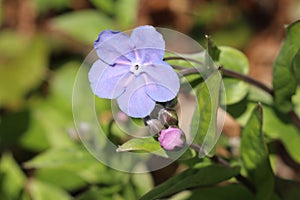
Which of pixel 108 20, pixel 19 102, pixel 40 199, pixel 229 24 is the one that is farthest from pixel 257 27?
pixel 40 199

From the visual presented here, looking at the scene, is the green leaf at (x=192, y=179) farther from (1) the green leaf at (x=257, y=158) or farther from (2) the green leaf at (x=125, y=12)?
(2) the green leaf at (x=125, y=12)

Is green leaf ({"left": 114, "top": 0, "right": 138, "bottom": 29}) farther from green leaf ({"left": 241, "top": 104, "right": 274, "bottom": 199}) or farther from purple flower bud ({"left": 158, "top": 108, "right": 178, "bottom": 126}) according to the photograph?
purple flower bud ({"left": 158, "top": 108, "right": 178, "bottom": 126})

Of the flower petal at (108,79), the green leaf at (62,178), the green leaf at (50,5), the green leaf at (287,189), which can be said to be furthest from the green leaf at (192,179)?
the green leaf at (50,5)

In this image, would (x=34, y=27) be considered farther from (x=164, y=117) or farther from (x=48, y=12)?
(x=164, y=117)

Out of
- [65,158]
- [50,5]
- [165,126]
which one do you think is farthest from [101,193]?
[50,5]

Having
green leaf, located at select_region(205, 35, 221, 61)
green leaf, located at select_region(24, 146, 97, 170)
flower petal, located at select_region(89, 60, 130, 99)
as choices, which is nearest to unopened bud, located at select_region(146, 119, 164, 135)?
flower petal, located at select_region(89, 60, 130, 99)

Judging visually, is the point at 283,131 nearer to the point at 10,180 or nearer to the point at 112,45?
the point at 112,45
